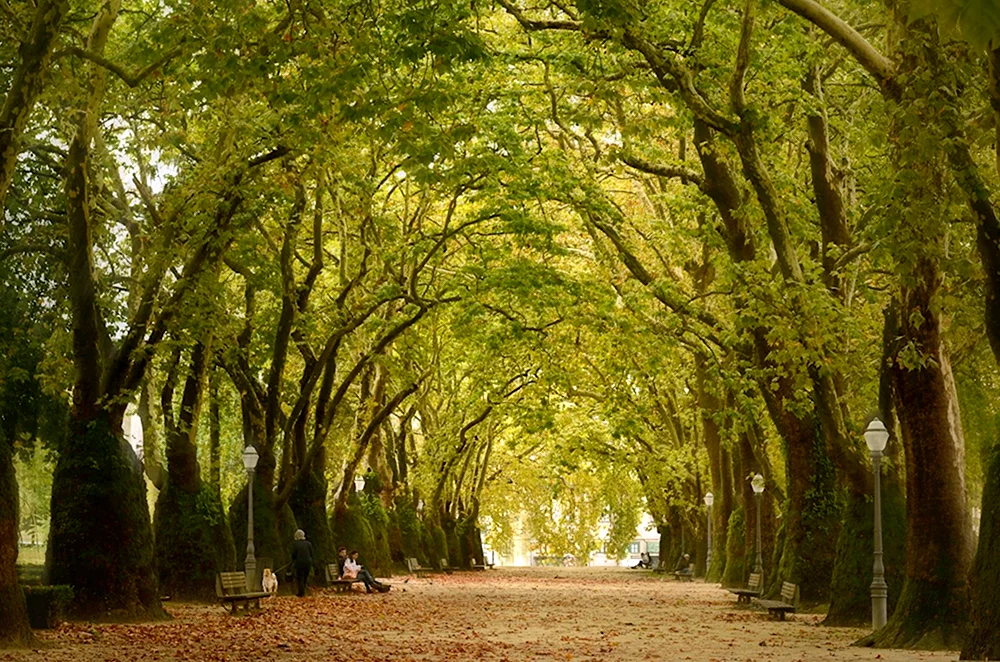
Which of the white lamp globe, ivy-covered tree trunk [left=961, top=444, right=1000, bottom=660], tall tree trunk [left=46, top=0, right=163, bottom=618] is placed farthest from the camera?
the white lamp globe

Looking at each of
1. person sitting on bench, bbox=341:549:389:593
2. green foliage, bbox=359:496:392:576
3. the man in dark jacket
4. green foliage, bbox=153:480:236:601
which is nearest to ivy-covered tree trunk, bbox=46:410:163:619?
green foliage, bbox=153:480:236:601

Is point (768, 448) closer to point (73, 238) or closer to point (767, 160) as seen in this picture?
point (767, 160)

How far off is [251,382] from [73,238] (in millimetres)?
10297

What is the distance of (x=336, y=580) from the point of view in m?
35.5

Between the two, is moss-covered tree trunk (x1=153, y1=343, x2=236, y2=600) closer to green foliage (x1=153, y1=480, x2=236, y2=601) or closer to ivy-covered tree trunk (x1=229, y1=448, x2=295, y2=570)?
green foliage (x1=153, y1=480, x2=236, y2=601)

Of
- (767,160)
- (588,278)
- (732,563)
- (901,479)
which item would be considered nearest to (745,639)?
(901,479)

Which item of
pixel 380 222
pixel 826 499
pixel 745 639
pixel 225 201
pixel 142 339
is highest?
pixel 380 222

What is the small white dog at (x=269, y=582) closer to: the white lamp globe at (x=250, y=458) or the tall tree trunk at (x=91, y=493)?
the white lamp globe at (x=250, y=458)

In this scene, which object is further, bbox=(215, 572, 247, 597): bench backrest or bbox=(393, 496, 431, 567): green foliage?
bbox=(393, 496, 431, 567): green foliage

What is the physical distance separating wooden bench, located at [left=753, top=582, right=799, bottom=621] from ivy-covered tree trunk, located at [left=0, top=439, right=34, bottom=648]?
1344 centimetres

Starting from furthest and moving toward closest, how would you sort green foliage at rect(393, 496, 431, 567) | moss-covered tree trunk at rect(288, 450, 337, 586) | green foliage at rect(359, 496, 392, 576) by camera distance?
green foliage at rect(393, 496, 431, 567)
green foliage at rect(359, 496, 392, 576)
moss-covered tree trunk at rect(288, 450, 337, 586)

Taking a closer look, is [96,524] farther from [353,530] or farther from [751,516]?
[353,530]

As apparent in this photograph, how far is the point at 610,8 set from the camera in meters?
15.7

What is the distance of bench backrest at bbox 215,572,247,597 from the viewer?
25.0 metres
